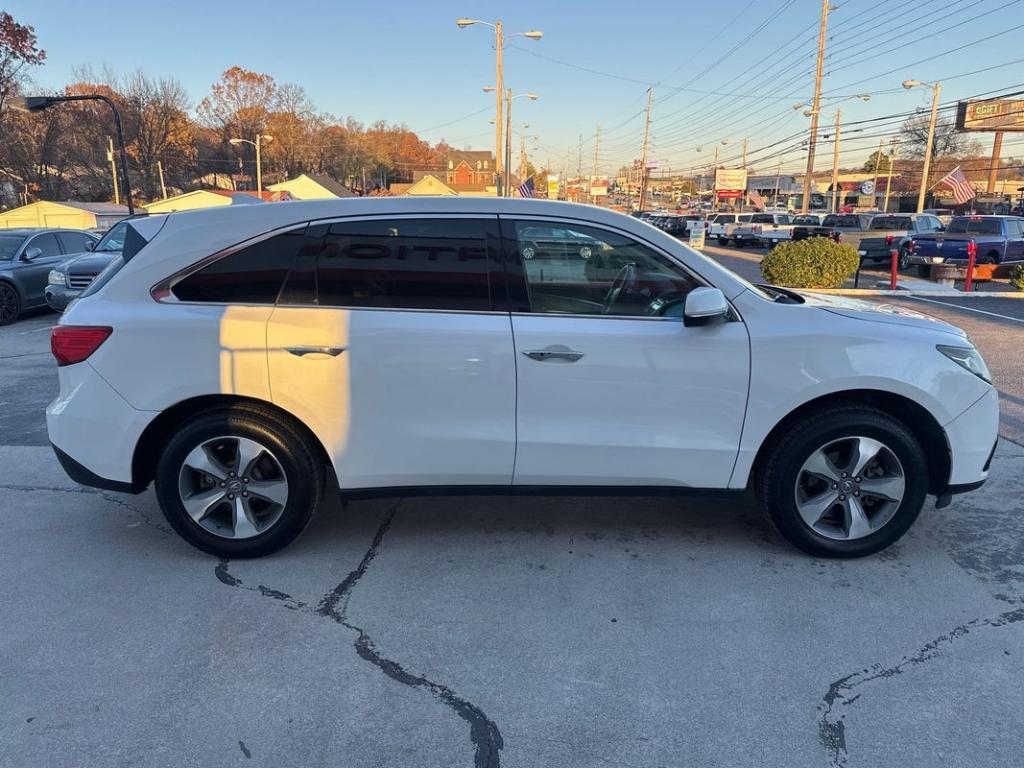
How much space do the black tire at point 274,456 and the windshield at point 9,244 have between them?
1141 centimetres

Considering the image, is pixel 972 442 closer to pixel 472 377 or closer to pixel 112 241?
pixel 472 377

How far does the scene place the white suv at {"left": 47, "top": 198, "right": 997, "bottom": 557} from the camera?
3412 millimetres

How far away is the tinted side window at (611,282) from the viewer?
3.52 meters

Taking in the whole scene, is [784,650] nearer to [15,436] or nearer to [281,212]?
[281,212]

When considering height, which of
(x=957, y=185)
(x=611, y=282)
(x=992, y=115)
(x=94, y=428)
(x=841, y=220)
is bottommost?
(x=94, y=428)

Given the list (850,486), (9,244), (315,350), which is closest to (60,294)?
(9,244)

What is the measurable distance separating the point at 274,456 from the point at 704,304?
2214 millimetres

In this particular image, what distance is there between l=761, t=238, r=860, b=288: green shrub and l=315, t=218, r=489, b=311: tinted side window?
516 inches

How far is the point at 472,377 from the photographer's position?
3412 millimetres

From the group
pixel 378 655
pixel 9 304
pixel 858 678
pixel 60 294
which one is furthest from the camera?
pixel 9 304

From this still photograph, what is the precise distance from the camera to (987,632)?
306 cm

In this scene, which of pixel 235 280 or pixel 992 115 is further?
pixel 992 115

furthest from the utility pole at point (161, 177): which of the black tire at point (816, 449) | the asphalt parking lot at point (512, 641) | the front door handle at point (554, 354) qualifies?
the black tire at point (816, 449)

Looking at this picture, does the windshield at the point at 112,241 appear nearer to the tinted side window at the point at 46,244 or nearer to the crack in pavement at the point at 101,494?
the tinted side window at the point at 46,244
